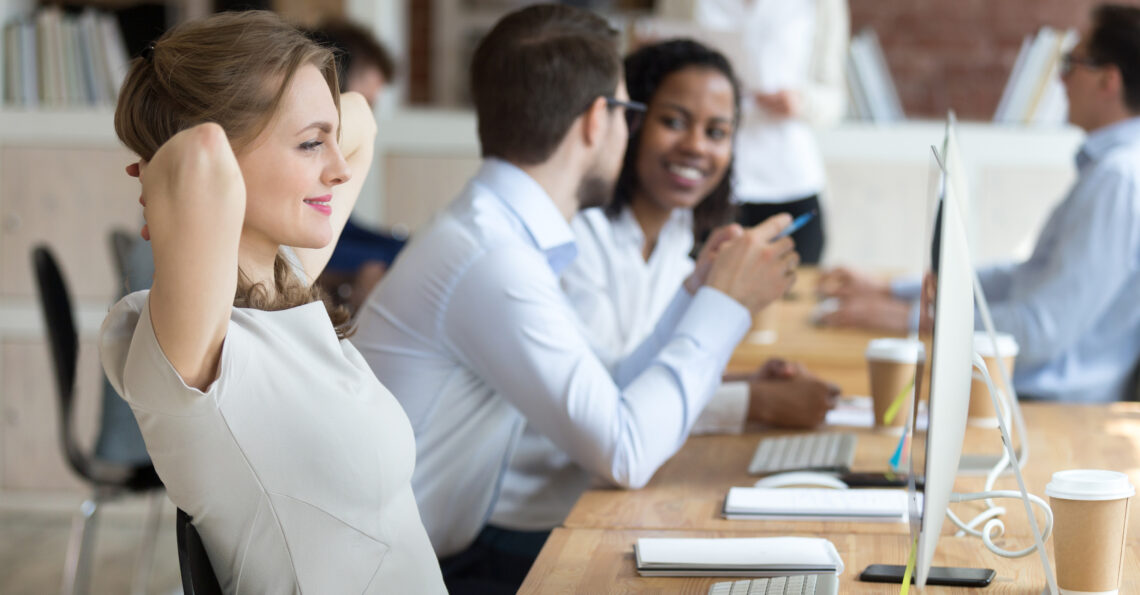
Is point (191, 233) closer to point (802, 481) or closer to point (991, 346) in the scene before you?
point (802, 481)

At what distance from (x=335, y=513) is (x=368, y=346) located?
1.97 ft

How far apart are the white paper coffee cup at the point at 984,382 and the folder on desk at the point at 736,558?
0.64 metres

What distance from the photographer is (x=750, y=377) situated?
6.45 feet

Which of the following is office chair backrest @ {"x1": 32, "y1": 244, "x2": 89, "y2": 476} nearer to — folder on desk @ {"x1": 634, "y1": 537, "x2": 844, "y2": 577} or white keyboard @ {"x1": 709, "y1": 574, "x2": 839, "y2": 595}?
folder on desk @ {"x1": 634, "y1": 537, "x2": 844, "y2": 577}

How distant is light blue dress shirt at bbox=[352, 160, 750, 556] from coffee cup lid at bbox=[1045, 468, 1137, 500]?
1.73 feet

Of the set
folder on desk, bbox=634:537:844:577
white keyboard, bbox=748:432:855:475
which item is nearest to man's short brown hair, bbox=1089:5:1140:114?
white keyboard, bbox=748:432:855:475

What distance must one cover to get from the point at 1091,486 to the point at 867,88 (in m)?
3.09

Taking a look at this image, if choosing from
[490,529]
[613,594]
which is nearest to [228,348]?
[613,594]

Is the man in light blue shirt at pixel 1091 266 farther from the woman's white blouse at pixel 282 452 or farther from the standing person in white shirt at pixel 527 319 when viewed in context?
the woman's white blouse at pixel 282 452

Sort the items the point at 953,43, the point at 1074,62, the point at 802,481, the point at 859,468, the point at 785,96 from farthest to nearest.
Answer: the point at 953,43 → the point at 785,96 → the point at 1074,62 → the point at 859,468 → the point at 802,481

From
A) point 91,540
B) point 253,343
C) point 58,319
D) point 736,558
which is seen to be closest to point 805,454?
point 736,558

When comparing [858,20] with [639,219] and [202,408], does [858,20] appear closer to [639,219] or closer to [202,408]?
[639,219]

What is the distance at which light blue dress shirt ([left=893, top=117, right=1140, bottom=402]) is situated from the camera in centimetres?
235

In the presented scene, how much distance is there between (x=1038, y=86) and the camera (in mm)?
3842
